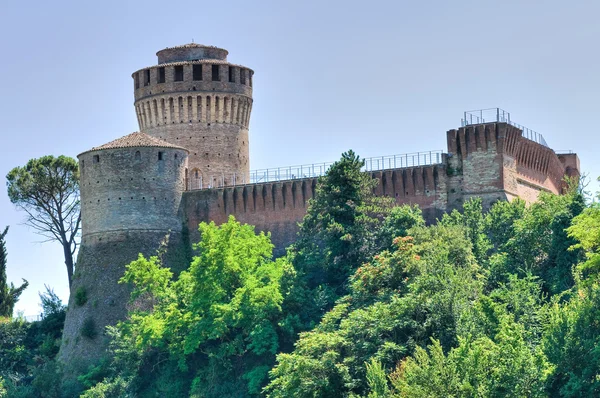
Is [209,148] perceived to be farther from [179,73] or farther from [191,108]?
[179,73]

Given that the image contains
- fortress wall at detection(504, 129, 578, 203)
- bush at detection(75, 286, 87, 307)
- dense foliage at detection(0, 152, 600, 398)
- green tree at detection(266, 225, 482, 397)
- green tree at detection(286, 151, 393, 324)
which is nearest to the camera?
dense foliage at detection(0, 152, 600, 398)

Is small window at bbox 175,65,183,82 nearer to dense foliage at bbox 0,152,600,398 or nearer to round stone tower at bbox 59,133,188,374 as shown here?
round stone tower at bbox 59,133,188,374

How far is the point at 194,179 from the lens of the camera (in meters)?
77.9

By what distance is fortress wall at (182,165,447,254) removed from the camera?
69.8 meters

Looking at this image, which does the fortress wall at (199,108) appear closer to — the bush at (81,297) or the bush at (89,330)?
the bush at (81,297)

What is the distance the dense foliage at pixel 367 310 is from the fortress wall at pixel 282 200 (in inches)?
45.1

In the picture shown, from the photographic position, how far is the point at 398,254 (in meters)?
60.8

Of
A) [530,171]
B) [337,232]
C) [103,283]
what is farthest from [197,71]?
[530,171]

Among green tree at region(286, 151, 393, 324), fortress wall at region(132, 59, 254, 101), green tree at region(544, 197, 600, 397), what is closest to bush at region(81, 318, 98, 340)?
green tree at region(286, 151, 393, 324)

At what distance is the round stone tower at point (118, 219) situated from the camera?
7300 centimetres

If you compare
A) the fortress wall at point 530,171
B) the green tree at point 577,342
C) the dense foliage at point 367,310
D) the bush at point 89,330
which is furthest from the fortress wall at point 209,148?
the green tree at point 577,342

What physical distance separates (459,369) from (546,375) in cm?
295

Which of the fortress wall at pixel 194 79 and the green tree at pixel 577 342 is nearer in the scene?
the green tree at pixel 577 342

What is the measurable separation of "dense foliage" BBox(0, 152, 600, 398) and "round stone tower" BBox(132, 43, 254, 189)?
20.4 feet
